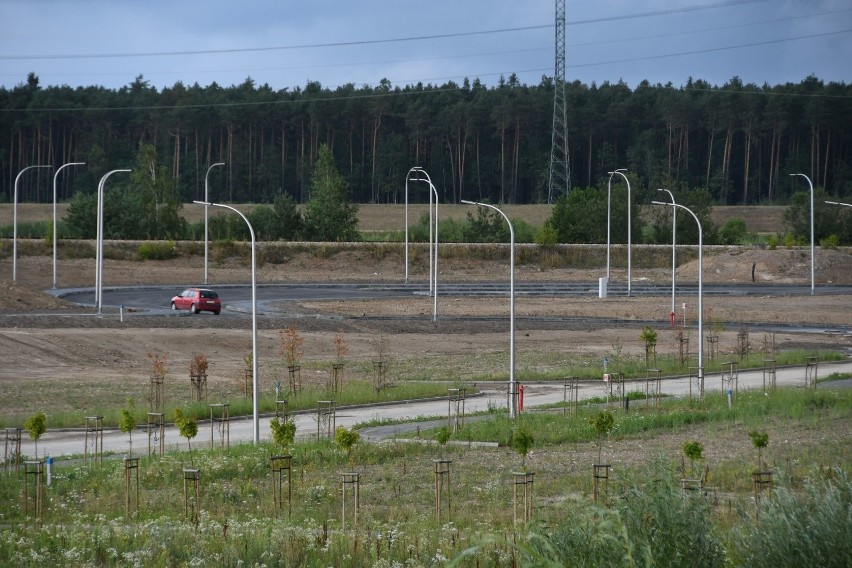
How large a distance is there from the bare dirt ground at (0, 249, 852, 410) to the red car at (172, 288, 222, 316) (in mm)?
2068

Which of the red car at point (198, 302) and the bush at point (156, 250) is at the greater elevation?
the bush at point (156, 250)

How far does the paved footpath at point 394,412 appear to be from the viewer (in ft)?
88.1

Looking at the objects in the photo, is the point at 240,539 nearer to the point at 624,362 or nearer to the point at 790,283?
the point at 624,362

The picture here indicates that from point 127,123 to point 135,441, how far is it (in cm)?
12458

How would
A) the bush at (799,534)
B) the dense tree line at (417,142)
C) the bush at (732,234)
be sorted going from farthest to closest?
the dense tree line at (417,142)
the bush at (732,234)
the bush at (799,534)

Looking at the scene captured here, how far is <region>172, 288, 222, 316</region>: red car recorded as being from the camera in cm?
5869

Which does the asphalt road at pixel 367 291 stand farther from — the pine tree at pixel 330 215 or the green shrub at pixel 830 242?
the pine tree at pixel 330 215

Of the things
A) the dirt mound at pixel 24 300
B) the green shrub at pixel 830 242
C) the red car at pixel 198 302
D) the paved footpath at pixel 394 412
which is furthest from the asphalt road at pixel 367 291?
the paved footpath at pixel 394 412

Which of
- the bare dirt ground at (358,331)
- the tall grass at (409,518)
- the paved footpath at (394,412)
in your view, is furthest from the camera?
the bare dirt ground at (358,331)

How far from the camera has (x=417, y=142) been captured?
5561 inches

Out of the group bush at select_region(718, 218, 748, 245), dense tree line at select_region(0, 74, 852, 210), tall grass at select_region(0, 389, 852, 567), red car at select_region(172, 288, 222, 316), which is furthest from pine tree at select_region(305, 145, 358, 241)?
tall grass at select_region(0, 389, 852, 567)

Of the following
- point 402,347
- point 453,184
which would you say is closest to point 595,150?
point 453,184

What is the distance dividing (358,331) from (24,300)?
21.1 meters

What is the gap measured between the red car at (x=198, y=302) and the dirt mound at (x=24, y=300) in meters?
6.08
